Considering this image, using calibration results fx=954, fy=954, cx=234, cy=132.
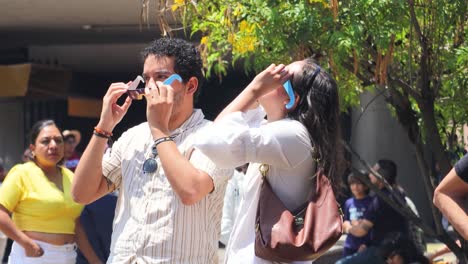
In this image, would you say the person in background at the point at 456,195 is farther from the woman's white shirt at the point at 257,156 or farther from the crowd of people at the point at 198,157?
the woman's white shirt at the point at 257,156

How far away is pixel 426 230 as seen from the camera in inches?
269

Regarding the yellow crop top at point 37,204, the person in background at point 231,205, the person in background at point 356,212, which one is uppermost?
the yellow crop top at point 37,204

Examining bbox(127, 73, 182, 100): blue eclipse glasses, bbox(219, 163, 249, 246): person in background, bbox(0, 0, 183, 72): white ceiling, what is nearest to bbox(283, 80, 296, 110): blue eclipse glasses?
bbox(127, 73, 182, 100): blue eclipse glasses

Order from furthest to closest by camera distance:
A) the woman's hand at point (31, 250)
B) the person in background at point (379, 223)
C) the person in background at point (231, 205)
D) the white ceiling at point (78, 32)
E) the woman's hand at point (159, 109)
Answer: the white ceiling at point (78, 32), the person in background at point (379, 223), the person in background at point (231, 205), the woman's hand at point (31, 250), the woman's hand at point (159, 109)

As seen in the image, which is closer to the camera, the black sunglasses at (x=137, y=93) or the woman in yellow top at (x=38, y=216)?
the black sunglasses at (x=137, y=93)

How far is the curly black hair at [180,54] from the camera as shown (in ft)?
13.1

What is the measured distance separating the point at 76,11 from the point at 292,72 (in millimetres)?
10241

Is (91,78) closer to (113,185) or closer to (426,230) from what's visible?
(426,230)

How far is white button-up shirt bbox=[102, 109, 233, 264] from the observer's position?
3783mm

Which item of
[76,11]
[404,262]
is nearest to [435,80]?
[404,262]

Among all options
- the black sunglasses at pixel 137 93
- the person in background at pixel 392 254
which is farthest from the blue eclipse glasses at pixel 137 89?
the person in background at pixel 392 254

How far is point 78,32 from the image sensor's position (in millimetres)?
15617

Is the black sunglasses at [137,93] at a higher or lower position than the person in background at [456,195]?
higher

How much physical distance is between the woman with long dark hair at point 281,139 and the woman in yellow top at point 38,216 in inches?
118
